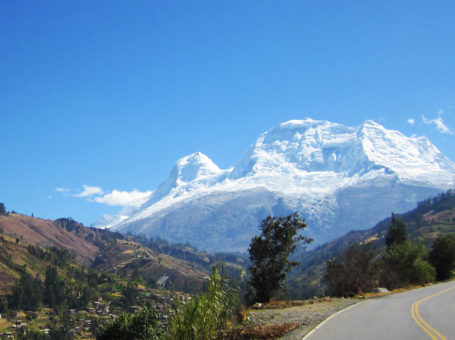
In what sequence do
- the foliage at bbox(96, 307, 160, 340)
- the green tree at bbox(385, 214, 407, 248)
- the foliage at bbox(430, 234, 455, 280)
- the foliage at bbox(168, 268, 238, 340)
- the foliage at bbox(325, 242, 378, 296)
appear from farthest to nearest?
the green tree at bbox(385, 214, 407, 248) < the foliage at bbox(430, 234, 455, 280) < the foliage at bbox(325, 242, 378, 296) < the foliage at bbox(96, 307, 160, 340) < the foliage at bbox(168, 268, 238, 340)

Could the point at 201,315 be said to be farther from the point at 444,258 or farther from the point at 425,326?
the point at 444,258

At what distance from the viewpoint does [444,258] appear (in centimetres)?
6900

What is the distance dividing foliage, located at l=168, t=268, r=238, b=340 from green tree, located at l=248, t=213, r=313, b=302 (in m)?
24.8

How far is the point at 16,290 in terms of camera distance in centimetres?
19750

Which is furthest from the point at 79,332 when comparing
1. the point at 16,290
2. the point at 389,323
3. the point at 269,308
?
the point at 389,323

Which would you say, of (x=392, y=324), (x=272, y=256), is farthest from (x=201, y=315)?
(x=272, y=256)

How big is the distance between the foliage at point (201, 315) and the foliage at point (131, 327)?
12776 millimetres

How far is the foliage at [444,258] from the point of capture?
68.2 meters

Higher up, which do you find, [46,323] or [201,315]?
[201,315]

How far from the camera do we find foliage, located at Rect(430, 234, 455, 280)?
224ft

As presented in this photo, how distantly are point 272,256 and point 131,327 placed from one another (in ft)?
55.8

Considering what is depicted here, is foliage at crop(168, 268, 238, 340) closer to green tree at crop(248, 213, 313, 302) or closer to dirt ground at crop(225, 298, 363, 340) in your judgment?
dirt ground at crop(225, 298, 363, 340)

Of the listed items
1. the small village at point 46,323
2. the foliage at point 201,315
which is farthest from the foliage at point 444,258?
the small village at point 46,323

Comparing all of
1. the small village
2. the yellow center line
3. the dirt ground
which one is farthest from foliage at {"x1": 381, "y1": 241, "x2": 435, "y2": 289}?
the small village
